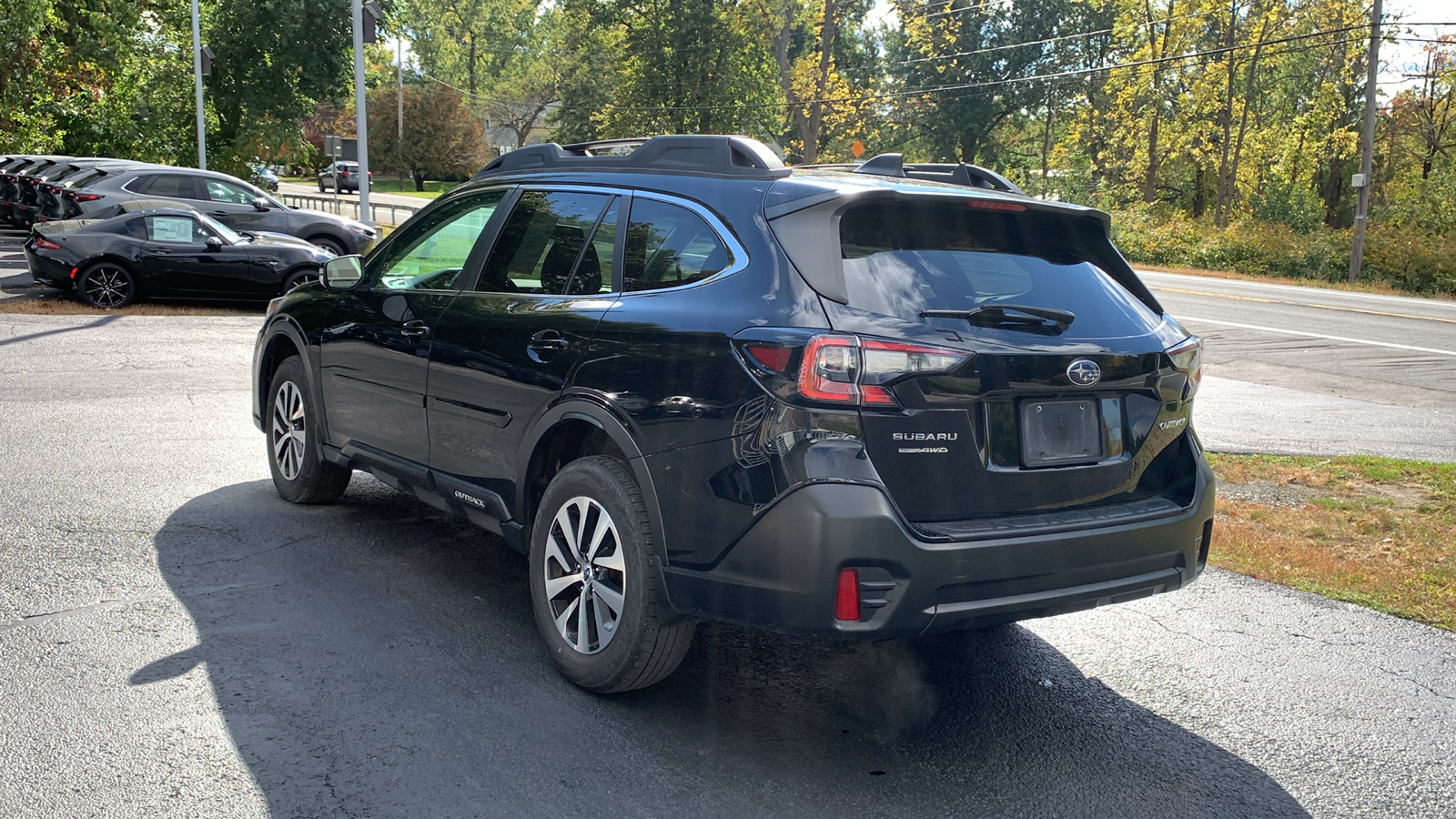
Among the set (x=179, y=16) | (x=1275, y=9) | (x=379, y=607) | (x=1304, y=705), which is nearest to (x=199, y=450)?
(x=379, y=607)

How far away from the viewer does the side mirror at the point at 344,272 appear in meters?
5.79

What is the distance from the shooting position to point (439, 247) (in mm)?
5398

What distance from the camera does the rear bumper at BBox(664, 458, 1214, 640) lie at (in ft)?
11.1

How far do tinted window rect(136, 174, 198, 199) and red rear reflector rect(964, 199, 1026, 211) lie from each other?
65.7ft

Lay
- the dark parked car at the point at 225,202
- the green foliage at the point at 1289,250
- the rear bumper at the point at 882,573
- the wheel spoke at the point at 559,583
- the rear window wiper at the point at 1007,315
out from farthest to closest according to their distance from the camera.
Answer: the green foliage at the point at 1289,250 → the dark parked car at the point at 225,202 → the wheel spoke at the point at 559,583 → the rear window wiper at the point at 1007,315 → the rear bumper at the point at 882,573

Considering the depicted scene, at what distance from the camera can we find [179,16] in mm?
38562

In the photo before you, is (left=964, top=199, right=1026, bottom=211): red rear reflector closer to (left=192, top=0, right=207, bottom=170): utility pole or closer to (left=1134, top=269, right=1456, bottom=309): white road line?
(left=1134, top=269, right=1456, bottom=309): white road line

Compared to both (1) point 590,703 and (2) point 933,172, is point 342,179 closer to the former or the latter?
(2) point 933,172

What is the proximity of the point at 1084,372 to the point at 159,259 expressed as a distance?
1450cm

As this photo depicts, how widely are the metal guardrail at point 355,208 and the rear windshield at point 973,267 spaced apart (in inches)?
1414

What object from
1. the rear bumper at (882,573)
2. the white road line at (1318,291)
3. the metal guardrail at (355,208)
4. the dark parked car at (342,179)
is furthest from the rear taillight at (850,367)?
the dark parked car at (342,179)

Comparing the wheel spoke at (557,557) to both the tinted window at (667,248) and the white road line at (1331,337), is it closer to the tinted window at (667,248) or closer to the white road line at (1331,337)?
the tinted window at (667,248)

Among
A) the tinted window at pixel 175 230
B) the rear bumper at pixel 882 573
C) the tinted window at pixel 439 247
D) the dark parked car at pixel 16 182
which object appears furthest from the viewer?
the dark parked car at pixel 16 182

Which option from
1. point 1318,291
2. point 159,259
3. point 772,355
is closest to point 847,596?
point 772,355
